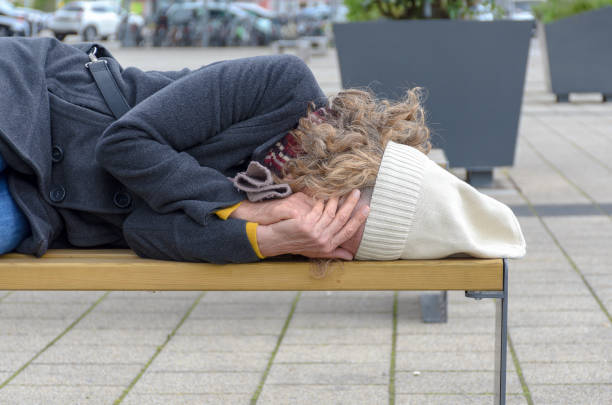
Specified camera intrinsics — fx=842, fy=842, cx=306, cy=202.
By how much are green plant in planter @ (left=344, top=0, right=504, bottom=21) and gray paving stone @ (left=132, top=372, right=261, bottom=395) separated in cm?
379

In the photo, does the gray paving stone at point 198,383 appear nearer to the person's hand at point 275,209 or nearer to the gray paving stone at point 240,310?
the gray paving stone at point 240,310

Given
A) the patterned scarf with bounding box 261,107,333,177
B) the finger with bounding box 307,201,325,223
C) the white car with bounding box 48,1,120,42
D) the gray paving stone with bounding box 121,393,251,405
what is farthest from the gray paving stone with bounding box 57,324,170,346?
the white car with bounding box 48,1,120,42

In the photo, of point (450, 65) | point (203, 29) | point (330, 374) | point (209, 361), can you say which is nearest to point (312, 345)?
point (330, 374)

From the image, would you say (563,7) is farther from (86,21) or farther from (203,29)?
(86,21)

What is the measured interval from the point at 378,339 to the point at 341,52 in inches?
115

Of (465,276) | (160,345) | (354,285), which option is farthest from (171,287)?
(160,345)

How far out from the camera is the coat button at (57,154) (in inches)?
94.8

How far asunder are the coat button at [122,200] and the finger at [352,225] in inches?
25.0

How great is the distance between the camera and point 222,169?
2365mm

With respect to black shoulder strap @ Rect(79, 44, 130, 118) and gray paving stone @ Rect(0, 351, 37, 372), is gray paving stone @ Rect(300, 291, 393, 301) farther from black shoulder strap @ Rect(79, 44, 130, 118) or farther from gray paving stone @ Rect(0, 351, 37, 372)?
black shoulder strap @ Rect(79, 44, 130, 118)

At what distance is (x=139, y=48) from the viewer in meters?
27.1

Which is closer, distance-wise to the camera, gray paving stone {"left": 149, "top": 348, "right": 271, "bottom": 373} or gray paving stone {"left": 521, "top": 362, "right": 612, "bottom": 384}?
gray paving stone {"left": 521, "top": 362, "right": 612, "bottom": 384}

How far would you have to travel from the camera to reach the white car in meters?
30.7

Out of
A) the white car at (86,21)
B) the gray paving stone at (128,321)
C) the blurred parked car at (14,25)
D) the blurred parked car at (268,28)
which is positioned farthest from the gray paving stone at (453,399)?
the white car at (86,21)
